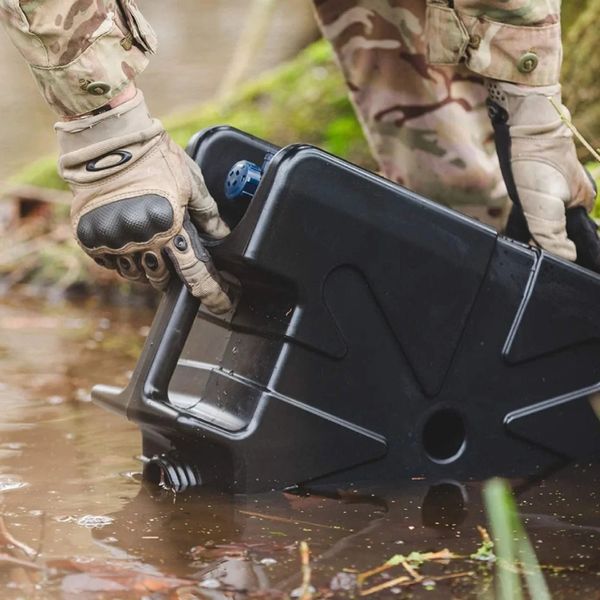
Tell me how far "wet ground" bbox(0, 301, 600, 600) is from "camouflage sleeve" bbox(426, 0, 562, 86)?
73 centimetres

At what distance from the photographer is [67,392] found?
2.85 metres

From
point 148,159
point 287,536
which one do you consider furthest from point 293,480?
point 148,159

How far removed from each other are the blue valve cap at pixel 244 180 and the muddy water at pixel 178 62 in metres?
5.75

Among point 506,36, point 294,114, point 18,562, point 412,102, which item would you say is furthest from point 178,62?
point 18,562

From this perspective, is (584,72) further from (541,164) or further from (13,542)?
(13,542)

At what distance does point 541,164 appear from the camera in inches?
85.0

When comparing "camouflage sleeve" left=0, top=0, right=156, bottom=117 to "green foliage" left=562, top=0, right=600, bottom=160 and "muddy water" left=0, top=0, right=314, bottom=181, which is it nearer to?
"green foliage" left=562, top=0, right=600, bottom=160

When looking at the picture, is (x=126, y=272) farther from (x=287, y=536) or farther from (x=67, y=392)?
(x=67, y=392)

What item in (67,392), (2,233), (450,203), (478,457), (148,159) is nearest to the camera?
(148,159)

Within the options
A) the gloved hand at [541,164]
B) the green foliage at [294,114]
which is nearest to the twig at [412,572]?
the gloved hand at [541,164]

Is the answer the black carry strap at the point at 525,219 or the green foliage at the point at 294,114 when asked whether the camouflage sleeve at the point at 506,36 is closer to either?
the black carry strap at the point at 525,219

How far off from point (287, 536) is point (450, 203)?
152cm

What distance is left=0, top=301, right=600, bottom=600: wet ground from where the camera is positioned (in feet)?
5.27

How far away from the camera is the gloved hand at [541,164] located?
7.07 feet
